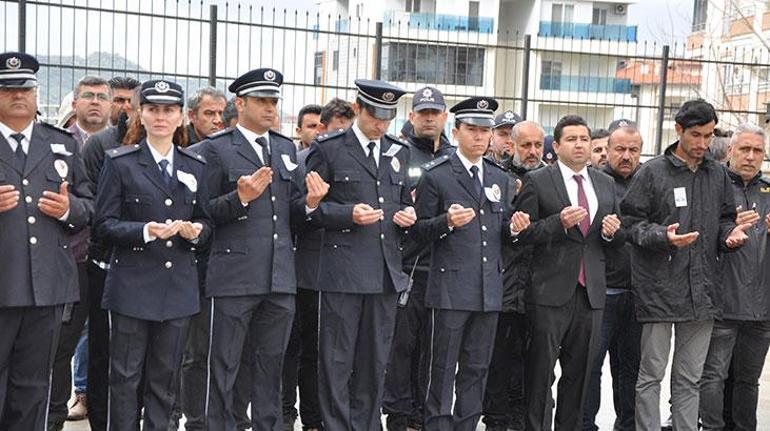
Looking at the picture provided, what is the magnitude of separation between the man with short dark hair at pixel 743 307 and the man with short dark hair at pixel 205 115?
348cm

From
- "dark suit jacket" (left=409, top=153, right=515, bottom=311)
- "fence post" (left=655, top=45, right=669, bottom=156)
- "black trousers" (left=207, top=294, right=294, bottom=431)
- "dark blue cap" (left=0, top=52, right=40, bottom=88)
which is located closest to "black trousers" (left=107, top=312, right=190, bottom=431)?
"black trousers" (left=207, top=294, right=294, bottom=431)

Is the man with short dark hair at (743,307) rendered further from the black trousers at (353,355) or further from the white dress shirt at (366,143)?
A: the white dress shirt at (366,143)

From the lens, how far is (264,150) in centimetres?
625

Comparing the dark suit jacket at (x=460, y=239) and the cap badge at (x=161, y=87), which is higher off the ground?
the cap badge at (x=161, y=87)

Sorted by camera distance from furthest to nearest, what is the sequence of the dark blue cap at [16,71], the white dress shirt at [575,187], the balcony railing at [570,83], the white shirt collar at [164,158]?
the balcony railing at [570,83], the white dress shirt at [575,187], the white shirt collar at [164,158], the dark blue cap at [16,71]

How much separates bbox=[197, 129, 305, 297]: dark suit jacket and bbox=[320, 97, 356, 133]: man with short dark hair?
1.37 meters

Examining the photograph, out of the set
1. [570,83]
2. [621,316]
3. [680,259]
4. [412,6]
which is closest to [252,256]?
[680,259]

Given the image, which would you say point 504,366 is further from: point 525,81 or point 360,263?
point 525,81

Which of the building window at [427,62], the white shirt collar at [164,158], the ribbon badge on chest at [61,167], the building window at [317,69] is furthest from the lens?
the building window at [427,62]

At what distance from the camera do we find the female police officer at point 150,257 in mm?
5703

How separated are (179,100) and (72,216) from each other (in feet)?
2.83

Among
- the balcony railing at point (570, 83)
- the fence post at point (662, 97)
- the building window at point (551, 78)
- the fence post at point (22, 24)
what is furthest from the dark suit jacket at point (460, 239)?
the building window at point (551, 78)

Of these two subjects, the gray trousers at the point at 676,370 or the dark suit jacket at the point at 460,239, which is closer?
the dark suit jacket at the point at 460,239

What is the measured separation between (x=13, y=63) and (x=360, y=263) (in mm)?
2219
